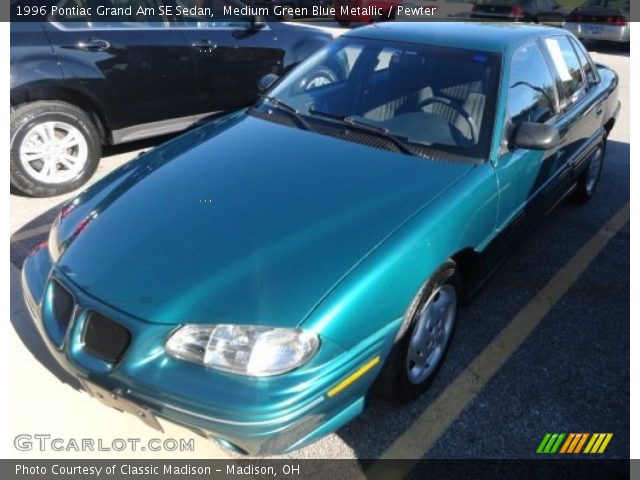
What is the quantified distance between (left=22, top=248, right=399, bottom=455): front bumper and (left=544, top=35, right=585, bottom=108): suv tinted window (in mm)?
2506

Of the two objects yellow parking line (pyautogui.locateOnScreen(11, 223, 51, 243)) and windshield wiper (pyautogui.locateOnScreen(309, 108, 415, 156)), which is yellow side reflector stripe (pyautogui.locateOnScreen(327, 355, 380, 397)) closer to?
windshield wiper (pyautogui.locateOnScreen(309, 108, 415, 156))

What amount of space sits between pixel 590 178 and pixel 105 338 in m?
4.18

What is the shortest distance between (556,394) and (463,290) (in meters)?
0.67

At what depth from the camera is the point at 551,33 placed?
3436 millimetres

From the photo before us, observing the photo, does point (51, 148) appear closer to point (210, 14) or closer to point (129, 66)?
point (129, 66)

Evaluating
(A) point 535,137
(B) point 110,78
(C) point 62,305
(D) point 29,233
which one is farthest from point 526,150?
(B) point 110,78

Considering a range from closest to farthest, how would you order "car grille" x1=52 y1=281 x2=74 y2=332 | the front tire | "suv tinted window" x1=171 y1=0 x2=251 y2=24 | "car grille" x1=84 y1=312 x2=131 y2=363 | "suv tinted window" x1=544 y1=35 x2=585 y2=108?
"car grille" x1=84 y1=312 x2=131 y2=363 → "car grille" x1=52 y1=281 x2=74 y2=332 → the front tire → "suv tinted window" x1=544 y1=35 x2=585 y2=108 → "suv tinted window" x1=171 y1=0 x2=251 y2=24

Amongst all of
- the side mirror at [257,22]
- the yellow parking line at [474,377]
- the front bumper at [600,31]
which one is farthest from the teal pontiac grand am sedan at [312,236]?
the front bumper at [600,31]

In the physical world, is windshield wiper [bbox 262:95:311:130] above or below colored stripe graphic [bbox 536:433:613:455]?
above

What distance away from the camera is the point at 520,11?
12.5 metres

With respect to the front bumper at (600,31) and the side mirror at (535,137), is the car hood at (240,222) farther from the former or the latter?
A: the front bumper at (600,31)

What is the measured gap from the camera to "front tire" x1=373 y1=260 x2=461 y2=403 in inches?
81.3

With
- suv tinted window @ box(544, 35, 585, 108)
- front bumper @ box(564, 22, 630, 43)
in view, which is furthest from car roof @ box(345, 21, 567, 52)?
front bumper @ box(564, 22, 630, 43)

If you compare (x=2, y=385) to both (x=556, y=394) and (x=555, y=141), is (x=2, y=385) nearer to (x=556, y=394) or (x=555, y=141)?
(x=556, y=394)
